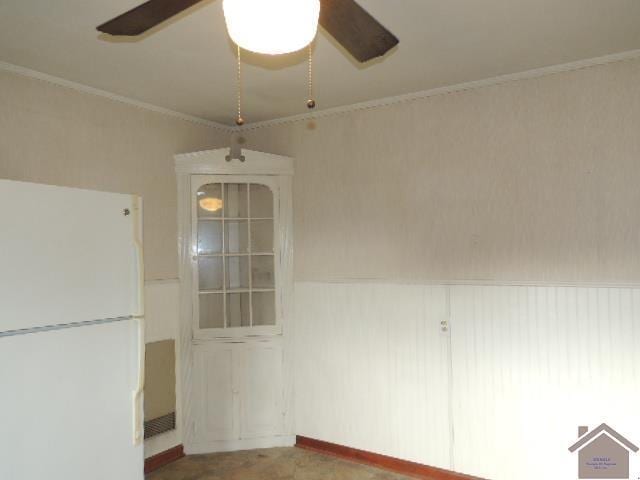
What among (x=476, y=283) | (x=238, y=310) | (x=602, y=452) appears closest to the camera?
(x=602, y=452)

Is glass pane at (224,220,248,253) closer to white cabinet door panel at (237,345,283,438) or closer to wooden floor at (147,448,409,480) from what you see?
white cabinet door panel at (237,345,283,438)

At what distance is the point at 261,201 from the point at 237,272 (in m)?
0.56

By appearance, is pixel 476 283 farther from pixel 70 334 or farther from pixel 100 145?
pixel 100 145

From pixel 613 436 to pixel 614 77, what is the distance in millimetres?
1867

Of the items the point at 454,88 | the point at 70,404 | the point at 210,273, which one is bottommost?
the point at 70,404

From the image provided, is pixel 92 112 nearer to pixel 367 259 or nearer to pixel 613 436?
pixel 367 259

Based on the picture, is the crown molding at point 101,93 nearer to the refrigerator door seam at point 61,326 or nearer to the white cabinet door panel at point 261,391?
the refrigerator door seam at point 61,326

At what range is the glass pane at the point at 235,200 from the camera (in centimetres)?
354

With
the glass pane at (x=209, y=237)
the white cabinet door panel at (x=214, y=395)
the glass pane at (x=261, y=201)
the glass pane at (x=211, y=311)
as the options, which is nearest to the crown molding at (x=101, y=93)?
the glass pane at (x=261, y=201)

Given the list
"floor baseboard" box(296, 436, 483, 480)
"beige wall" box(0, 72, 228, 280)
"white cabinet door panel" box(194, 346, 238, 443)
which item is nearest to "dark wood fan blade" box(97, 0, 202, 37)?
"beige wall" box(0, 72, 228, 280)

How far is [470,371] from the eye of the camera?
286 centimetres

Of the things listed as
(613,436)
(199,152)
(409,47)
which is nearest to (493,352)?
(613,436)

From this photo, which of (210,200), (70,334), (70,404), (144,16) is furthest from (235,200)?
(144,16)

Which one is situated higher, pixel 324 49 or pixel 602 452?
pixel 324 49
